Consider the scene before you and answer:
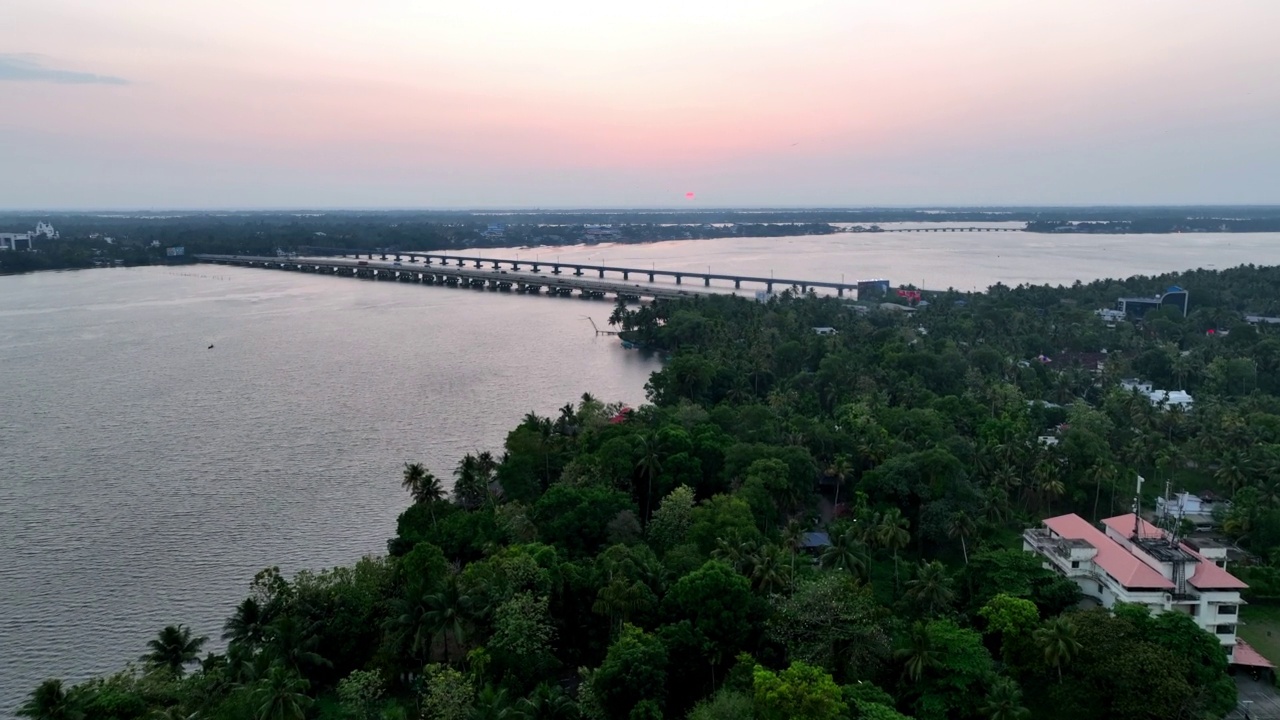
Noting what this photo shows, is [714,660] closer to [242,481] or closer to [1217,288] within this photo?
[242,481]

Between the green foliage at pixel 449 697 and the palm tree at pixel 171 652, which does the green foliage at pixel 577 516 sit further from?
the palm tree at pixel 171 652

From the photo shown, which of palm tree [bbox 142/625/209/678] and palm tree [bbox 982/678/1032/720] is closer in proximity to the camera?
palm tree [bbox 982/678/1032/720]

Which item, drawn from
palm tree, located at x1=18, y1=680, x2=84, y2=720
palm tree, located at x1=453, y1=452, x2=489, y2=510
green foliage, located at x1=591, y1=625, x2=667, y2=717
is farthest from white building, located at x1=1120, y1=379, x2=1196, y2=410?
palm tree, located at x1=18, y1=680, x2=84, y2=720

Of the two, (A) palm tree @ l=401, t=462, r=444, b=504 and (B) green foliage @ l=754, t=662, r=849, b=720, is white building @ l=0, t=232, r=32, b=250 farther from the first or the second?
(B) green foliage @ l=754, t=662, r=849, b=720

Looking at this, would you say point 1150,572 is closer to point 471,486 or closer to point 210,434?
point 471,486

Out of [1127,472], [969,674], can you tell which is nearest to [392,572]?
[969,674]

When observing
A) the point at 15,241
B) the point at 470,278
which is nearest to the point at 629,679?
the point at 470,278
